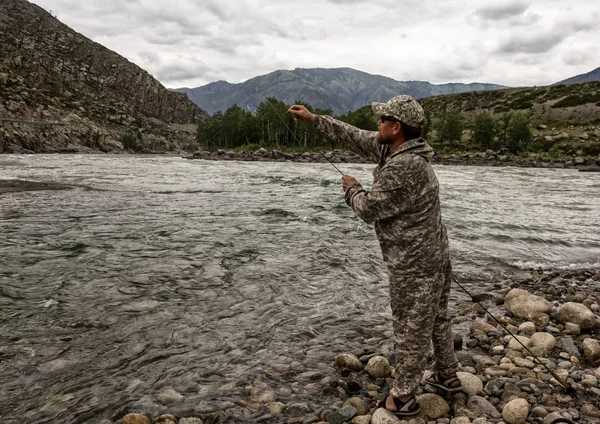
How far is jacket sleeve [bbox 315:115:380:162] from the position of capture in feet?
15.5

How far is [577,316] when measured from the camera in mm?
6652

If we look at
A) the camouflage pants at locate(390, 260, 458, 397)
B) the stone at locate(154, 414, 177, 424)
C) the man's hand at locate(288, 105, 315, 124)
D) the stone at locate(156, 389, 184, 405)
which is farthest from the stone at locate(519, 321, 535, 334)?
the stone at locate(154, 414, 177, 424)

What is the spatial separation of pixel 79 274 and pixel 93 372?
14.4 ft

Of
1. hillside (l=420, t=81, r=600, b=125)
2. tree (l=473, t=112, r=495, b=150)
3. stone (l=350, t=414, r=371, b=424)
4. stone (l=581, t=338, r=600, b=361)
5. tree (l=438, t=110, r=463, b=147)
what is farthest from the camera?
hillside (l=420, t=81, r=600, b=125)

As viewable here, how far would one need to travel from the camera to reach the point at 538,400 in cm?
457

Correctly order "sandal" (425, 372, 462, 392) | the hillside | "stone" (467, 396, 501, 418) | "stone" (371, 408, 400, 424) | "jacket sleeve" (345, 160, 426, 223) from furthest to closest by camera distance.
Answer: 1. the hillside
2. "sandal" (425, 372, 462, 392)
3. "stone" (467, 396, 501, 418)
4. "stone" (371, 408, 400, 424)
5. "jacket sleeve" (345, 160, 426, 223)

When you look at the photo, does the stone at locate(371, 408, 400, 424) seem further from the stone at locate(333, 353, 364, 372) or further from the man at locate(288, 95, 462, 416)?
the stone at locate(333, 353, 364, 372)

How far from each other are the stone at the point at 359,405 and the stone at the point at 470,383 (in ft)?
3.77

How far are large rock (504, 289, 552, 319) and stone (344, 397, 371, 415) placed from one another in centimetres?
402

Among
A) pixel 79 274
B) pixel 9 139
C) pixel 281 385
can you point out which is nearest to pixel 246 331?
pixel 281 385

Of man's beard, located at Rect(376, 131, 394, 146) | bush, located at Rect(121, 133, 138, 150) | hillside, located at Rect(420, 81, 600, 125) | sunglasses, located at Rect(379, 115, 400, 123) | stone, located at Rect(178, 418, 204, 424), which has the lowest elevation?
stone, located at Rect(178, 418, 204, 424)

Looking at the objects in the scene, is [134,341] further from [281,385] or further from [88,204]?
[88,204]

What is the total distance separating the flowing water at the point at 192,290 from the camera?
5.12m

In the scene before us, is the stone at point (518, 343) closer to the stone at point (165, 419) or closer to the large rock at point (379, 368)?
the large rock at point (379, 368)
